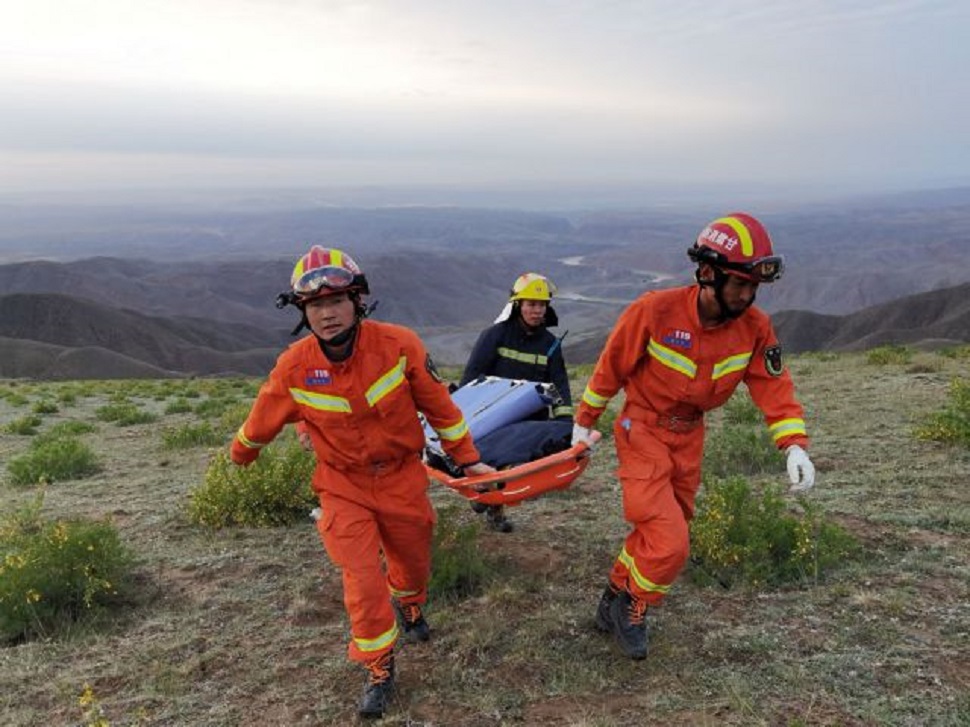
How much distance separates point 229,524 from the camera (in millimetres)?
6973

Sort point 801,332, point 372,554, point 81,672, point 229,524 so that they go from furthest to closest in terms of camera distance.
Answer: point 801,332, point 229,524, point 81,672, point 372,554

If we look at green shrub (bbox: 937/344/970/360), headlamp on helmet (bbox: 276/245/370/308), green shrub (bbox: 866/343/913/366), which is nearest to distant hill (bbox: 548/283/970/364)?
green shrub (bbox: 866/343/913/366)

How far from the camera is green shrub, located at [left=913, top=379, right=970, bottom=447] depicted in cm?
798

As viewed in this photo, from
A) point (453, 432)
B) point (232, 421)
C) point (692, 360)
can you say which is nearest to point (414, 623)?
point (453, 432)

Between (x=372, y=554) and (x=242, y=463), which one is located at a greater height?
(x=242, y=463)

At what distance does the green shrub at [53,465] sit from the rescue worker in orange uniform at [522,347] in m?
6.42

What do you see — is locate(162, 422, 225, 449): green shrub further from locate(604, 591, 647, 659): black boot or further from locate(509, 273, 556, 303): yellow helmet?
locate(604, 591, 647, 659): black boot

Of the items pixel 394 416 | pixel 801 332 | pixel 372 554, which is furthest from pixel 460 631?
pixel 801 332

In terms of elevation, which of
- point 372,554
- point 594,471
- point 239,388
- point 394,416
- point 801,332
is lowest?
point 801,332

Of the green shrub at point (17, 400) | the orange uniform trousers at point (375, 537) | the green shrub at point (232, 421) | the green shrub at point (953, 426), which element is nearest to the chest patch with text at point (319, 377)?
the orange uniform trousers at point (375, 537)

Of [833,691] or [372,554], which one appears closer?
[833,691]

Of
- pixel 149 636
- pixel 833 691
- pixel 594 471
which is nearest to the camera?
pixel 833 691

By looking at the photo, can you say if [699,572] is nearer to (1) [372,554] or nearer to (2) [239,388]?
(1) [372,554]

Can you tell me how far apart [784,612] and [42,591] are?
5212 millimetres
